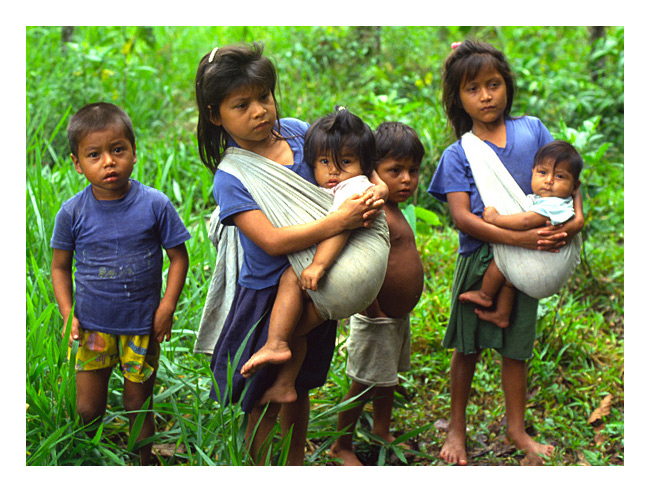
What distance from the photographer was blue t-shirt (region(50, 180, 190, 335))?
91.5 inches

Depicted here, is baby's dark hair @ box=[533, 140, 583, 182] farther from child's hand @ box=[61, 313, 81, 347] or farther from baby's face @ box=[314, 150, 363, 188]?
child's hand @ box=[61, 313, 81, 347]

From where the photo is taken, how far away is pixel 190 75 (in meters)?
6.11

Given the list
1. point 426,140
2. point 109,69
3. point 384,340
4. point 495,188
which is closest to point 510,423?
point 384,340

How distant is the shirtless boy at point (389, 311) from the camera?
2.42 metres

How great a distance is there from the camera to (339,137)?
82.8 inches

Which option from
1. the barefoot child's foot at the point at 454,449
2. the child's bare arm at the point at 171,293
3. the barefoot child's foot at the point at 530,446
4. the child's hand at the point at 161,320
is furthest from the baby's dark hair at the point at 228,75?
the barefoot child's foot at the point at 530,446

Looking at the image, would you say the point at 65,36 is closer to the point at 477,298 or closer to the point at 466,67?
the point at 466,67

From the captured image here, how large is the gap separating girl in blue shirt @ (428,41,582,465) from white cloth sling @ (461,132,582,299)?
48 mm

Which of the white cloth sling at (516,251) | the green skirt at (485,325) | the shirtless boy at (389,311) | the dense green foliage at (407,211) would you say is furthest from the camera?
the green skirt at (485,325)

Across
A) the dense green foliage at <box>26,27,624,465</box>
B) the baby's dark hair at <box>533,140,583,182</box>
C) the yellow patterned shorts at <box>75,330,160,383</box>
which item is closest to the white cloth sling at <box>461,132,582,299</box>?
the baby's dark hair at <box>533,140,583,182</box>

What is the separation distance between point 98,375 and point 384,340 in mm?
1119

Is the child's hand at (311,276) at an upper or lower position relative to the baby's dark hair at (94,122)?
lower

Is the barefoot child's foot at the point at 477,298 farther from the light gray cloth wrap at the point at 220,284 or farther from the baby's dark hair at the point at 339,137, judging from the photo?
the light gray cloth wrap at the point at 220,284

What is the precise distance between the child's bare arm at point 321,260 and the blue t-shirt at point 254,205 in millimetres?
133
